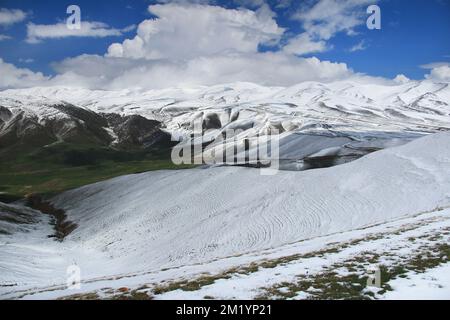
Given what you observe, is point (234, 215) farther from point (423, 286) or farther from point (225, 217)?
point (423, 286)

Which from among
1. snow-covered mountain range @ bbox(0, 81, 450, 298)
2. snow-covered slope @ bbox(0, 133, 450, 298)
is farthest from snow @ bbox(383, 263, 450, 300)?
snow-covered slope @ bbox(0, 133, 450, 298)

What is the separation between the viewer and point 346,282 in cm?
1656

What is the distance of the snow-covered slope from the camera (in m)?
39.0

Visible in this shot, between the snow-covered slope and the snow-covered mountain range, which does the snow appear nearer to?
the snow-covered mountain range

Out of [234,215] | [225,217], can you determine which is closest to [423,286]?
[234,215]

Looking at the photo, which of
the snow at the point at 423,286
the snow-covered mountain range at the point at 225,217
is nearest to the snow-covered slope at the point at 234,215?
the snow-covered mountain range at the point at 225,217

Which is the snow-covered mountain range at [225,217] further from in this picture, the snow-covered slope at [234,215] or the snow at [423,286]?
the snow at [423,286]

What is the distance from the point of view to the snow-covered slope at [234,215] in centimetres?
3900

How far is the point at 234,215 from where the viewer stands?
48.7 meters

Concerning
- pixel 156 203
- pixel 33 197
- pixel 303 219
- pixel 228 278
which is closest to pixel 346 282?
pixel 228 278

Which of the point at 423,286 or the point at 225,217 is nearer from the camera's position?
the point at 423,286

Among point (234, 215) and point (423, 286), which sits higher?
point (423, 286)

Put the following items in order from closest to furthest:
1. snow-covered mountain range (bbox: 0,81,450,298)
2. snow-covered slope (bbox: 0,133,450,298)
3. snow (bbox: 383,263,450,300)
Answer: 1. snow (bbox: 383,263,450,300)
2. snow-covered mountain range (bbox: 0,81,450,298)
3. snow-covered slope (bbox: 0,133,450,298)
